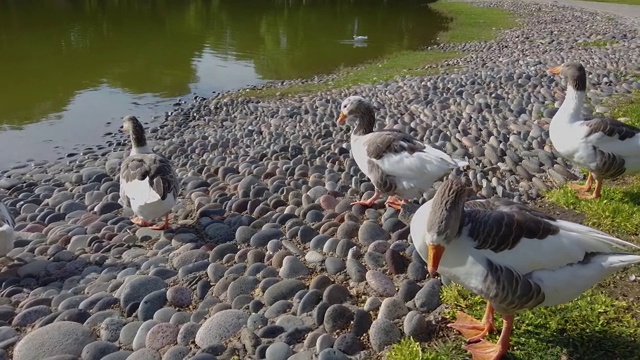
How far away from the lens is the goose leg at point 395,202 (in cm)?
751

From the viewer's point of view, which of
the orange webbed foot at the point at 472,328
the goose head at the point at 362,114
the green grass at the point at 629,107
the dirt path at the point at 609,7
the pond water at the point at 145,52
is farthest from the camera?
the dirt path at the point at 609,7

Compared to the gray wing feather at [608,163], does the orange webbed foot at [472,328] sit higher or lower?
lower

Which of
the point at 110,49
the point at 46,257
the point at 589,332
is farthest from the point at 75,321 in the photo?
the point at 110,49

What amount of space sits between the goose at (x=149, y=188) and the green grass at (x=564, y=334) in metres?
4.11

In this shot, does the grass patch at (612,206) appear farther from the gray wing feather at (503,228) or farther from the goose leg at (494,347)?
the goose leg at (494,347)

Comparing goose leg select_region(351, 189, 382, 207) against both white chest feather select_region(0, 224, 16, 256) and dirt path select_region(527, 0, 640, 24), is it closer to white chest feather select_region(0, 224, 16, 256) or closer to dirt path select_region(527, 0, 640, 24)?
white chest feather select_region(0, 224, 16, 256)

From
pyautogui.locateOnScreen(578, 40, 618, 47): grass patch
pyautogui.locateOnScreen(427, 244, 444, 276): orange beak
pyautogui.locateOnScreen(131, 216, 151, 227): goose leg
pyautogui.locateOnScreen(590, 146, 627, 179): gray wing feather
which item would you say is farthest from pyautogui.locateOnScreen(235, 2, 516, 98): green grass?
pyautogui.locateOnScreen(427, 244, 444, 276): orange beak

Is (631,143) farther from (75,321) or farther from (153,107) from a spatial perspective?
(153,107)

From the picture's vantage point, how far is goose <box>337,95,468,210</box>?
6906 millimetres

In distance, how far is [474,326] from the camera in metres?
4.75

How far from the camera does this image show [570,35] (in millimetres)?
28828

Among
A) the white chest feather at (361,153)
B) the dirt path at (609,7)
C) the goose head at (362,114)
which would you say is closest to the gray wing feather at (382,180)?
the white chest feather at (361,153)

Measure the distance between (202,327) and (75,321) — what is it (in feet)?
5.02

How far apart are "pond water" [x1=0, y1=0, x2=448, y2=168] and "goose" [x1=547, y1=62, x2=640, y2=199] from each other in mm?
12247
